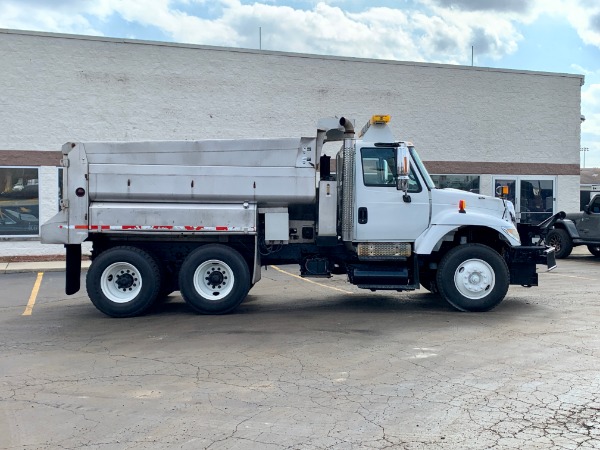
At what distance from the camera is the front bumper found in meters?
10.1

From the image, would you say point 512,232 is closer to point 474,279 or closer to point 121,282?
point 474,279

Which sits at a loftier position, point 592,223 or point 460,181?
point 460,181

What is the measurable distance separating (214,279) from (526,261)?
4.96 meters

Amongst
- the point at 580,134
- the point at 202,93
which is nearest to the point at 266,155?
the point at 202,93

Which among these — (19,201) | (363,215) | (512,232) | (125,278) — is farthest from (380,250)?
(19,201)

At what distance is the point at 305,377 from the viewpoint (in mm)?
6316

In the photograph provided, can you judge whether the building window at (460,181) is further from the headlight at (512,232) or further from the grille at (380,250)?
the grille at (380,250)

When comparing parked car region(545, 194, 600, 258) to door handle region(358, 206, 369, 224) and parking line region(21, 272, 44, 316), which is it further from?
parking line region(21, 272, 44, 316)

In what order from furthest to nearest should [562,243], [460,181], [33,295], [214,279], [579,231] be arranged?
[460,181] < [562,243] < [579,231] < [33,295] < [214,279]

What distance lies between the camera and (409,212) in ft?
32.7

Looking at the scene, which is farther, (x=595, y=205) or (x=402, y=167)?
(x=595, y=205)

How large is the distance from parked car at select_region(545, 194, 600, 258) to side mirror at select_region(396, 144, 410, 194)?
35.2 ft

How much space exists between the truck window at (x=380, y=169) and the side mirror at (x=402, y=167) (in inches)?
5.0

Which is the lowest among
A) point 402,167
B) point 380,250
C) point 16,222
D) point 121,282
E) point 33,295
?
point 33,295
